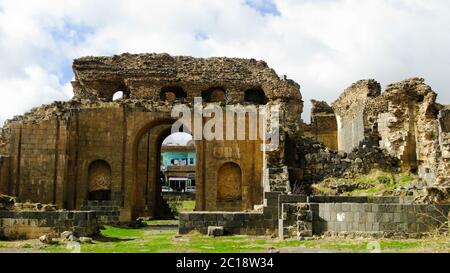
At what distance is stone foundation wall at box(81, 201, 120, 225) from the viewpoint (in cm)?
2530

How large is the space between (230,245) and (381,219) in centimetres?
401

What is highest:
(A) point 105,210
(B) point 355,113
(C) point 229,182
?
(B) point 355,113

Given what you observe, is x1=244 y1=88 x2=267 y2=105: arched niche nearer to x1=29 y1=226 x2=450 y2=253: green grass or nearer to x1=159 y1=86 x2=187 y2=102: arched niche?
x1=159 y1=86 x2=187 y2=102: arched niche

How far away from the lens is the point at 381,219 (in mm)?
14945

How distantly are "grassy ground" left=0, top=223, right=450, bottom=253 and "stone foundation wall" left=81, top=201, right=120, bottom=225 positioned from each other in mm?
7530

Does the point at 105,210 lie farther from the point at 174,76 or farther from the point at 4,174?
the point at 174,76

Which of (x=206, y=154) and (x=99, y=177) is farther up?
(x=206, y=154)

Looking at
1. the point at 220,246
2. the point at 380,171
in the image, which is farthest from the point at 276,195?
the point at 380,171

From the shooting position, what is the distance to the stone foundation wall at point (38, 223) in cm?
1698

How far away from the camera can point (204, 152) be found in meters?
27.6

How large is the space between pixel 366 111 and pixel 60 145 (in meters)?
16.0

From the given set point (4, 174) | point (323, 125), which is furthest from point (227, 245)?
point (323, 125)

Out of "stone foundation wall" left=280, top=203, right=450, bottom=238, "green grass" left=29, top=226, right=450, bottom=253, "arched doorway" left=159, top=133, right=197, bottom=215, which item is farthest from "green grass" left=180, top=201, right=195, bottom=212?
"stone foundation wall" left=280, top=203, right=450, bottom=238

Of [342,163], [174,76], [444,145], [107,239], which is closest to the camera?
[107,239]
